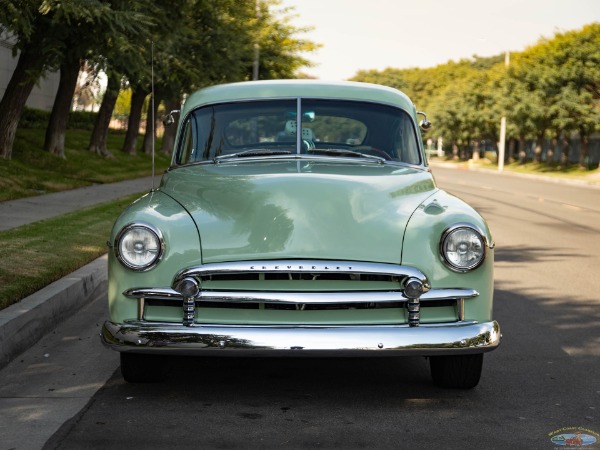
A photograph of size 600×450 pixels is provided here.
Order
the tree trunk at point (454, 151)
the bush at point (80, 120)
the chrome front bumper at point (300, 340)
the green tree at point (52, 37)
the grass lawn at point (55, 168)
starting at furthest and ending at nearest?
the tree trunk at point (454, 151) < the bush at point (80, 120) < the grass lawn at point (55, 168) < the green tree at point (52, 37) < the chrome front bumper at point (300, 340)

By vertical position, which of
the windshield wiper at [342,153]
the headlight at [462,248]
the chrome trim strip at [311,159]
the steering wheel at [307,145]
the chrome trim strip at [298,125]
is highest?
the chrome trim strip at [298,125]

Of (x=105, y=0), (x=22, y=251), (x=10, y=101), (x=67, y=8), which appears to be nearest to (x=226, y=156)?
(x=22, y=251)

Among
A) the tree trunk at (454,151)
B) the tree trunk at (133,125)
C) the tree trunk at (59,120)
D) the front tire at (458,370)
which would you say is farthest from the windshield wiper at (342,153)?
the tree trunk at (454,151)

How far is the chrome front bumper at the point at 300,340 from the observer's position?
5188 mm

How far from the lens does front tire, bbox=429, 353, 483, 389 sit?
230 inches

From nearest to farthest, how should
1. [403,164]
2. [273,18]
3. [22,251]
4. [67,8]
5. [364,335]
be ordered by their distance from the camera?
[364,335] → [403,164] → [22,251] → [67,8] → [273,18]

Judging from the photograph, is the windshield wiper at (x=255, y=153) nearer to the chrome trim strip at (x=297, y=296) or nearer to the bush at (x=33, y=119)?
the chrome trim strip at (x=297, y=296)

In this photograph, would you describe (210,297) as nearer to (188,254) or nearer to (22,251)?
(188,254)

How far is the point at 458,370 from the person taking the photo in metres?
5.88

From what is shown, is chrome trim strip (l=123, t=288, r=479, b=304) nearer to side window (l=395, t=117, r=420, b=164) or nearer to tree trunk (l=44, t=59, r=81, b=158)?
side window (l=395, t=117, r=420, b=164)

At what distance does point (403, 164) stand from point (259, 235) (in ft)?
5.93

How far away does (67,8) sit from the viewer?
13359mm

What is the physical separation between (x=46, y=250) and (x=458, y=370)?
614cm

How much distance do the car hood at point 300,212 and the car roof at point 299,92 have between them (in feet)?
3.84
